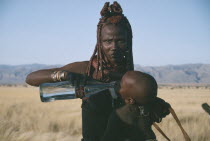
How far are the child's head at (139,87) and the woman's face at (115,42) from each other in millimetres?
715

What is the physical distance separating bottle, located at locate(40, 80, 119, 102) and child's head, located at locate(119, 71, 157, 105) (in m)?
0.13

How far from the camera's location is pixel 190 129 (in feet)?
30.8

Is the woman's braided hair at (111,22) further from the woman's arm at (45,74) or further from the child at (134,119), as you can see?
the child at (134,119)

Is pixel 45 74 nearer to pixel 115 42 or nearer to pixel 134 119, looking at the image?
pixel 115 42

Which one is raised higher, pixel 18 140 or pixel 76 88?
pixel 76 88

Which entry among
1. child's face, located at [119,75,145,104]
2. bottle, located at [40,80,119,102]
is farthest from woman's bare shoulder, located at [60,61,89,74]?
child's face, located at [119,75,145,104]

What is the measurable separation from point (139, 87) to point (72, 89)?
1.82 ft

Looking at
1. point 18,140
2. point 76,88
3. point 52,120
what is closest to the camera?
point 76,88

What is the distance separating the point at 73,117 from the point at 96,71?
975cm

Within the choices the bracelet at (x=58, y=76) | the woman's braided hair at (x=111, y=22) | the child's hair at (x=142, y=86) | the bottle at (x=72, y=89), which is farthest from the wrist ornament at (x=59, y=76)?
the child's hair at (x=142, y=86)

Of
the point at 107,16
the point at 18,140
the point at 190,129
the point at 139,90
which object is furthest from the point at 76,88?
the point at 190,129

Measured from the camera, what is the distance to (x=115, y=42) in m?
3.00

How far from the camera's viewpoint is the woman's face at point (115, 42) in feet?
9.82

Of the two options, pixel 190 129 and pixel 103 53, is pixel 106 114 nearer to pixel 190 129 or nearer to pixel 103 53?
pixel 103 53
